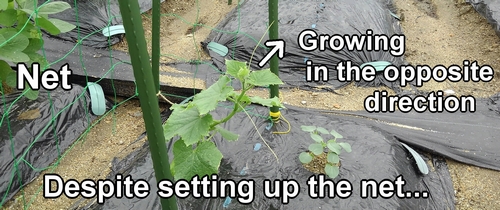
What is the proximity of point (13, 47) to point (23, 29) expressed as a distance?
0.55 ft

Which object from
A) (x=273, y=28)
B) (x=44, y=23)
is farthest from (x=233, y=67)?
(x=44, y=23)

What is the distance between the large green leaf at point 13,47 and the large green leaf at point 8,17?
5cm

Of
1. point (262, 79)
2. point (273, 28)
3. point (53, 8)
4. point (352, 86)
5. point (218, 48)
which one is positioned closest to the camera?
point (262, 79)

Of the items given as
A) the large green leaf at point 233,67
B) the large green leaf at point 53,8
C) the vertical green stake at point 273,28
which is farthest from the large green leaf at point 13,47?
the vertical green stake at point 273,28

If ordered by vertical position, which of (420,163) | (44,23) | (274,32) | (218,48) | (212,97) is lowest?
(420,163)

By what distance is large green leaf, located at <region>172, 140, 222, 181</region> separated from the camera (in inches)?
57.6

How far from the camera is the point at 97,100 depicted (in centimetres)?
255

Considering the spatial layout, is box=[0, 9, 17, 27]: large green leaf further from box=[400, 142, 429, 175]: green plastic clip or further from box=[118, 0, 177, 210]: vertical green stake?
box=[400, 142, 429, 175]: green plastic clip

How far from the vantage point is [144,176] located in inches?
75.9

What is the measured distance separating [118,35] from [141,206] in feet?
6.23

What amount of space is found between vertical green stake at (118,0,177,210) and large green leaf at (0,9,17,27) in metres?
1.01

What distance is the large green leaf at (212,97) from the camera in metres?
1.40

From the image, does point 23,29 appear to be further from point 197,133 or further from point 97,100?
point 197,133

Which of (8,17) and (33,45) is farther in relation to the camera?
(33,45)
